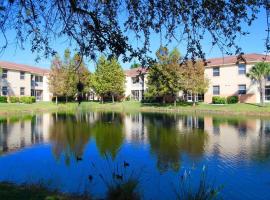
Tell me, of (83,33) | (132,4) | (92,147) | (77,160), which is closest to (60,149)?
(92,147)

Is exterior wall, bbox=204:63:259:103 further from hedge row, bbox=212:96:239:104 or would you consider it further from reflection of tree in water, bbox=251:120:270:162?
reflection of tree in water, bbox=251:120:270:162

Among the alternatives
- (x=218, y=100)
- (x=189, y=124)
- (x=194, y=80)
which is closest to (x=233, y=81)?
(x=218, y=100)

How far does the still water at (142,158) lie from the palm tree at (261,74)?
2147cm

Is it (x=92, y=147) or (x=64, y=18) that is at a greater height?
(x=64, y=18)

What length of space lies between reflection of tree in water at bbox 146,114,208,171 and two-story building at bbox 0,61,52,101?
41023 mm

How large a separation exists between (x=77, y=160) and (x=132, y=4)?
35.5ft

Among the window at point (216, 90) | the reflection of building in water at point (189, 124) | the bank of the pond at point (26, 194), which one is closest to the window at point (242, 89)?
the window at point (216, 90)

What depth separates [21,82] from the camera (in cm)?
6506

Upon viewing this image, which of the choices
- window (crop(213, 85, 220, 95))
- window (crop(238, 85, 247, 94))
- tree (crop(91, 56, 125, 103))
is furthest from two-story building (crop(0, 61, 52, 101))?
window (crop(238, 85, 247, 94))

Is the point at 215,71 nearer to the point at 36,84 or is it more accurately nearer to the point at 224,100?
the point at 224,100

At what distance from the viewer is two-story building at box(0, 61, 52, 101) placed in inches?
2412

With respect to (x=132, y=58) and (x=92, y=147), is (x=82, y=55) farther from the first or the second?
(x=92, y=147)

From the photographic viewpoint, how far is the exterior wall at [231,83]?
5134 centimetres

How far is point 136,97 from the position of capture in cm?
7288
